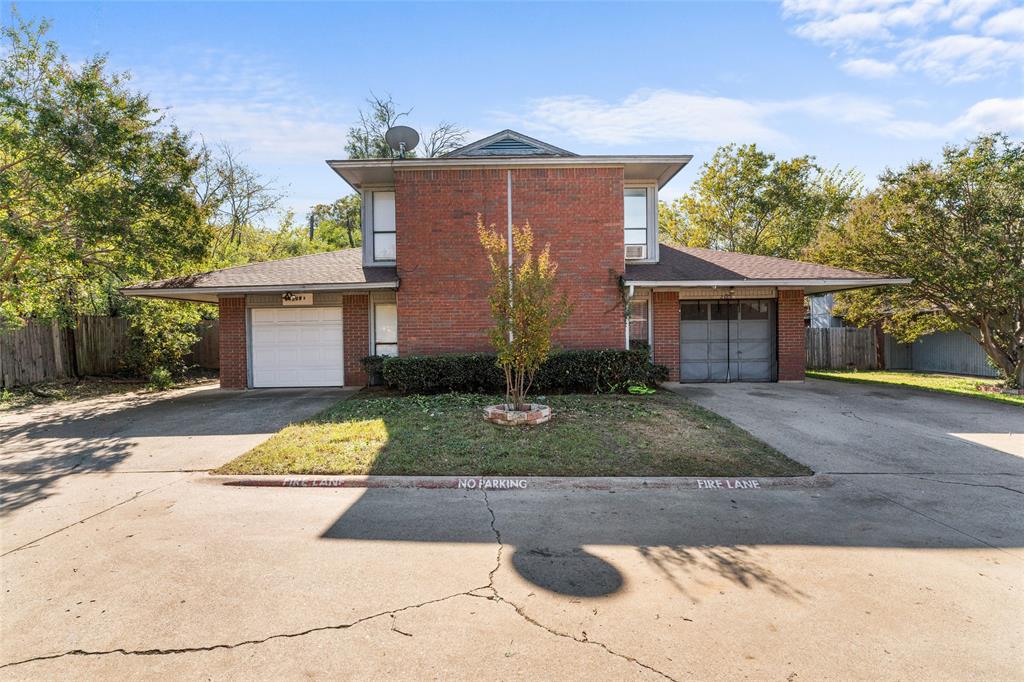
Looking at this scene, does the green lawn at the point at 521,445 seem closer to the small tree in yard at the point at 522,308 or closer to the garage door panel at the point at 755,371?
the small tree in yard at the point at 522,308

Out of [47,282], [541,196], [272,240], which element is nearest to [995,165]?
[541,196]

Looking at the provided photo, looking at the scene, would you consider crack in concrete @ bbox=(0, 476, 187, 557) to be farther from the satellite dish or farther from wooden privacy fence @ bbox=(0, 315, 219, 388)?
wooden privacy fence @ bbox=(0, 315, 219, 388)

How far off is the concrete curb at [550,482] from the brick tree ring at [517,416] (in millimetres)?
2046

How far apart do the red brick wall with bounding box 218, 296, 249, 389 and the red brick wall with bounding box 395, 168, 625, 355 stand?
4957mm

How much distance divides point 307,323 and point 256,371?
1.95m

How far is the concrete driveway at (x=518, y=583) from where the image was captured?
2.79m

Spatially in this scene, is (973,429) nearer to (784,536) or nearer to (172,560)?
(784,536)

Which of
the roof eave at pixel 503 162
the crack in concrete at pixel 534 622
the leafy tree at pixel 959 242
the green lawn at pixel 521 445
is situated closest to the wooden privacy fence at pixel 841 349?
the leafy tree at pixel 959 242

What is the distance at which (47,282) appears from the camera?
13.0 metres

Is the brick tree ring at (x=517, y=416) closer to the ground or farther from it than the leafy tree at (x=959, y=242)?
closer to the ground

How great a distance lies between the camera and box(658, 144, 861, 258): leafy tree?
24.4 meters

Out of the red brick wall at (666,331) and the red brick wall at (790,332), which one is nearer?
the red brick wall at (666,331)

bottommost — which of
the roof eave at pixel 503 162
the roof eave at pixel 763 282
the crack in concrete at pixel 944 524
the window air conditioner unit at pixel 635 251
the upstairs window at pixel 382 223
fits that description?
the crack in concrete at pixel 944 524

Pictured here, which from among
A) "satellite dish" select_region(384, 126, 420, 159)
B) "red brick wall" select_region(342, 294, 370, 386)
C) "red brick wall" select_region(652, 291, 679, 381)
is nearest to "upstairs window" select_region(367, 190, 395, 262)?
"red brick wall" select_region(342, 294, 370, 386)
